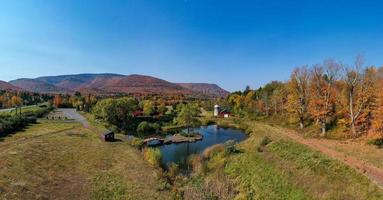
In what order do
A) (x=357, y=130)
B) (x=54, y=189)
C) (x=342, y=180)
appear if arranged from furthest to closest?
(x=357, y=130), (x=54, y=189), (x=342, y=180)

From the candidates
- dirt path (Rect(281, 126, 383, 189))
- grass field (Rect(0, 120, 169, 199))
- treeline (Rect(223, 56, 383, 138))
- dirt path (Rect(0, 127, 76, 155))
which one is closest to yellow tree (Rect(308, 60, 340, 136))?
treeline (Rect(223, 56, 383, 138))

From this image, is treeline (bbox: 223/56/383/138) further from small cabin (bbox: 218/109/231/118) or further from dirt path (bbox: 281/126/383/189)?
small cabin (bbox: 218/109/231/118)

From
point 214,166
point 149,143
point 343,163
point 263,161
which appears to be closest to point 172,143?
point 149,143

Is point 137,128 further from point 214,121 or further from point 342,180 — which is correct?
point 342,180

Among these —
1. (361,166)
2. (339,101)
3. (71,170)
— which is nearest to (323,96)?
(339,101)

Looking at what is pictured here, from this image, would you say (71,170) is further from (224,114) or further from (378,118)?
(224,114)

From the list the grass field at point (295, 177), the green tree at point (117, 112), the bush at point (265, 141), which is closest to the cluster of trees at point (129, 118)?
the green tree at point (117, 112)

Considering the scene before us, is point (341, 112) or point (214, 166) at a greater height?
point (341, 112)
